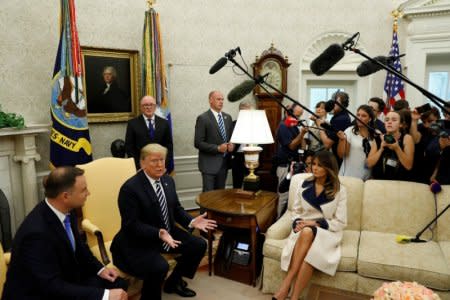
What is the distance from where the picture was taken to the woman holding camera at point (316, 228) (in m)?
2.50

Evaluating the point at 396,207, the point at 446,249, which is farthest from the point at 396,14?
the point at 446,249

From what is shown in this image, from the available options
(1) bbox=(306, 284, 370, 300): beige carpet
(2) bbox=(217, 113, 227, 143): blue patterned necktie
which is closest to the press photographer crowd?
(2) bbox=(217, 113, 227, 143): blue patterned necktie

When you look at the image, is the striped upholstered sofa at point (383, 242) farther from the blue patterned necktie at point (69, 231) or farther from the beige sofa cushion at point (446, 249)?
the blue patterned necktie at point (69, 231)

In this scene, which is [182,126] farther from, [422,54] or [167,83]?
[422,54]

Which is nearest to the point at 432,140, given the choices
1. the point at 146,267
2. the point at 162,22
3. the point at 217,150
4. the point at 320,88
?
the point at 217,150

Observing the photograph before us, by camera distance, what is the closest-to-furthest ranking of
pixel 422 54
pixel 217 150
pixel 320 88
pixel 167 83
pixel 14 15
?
pixel 14 15 < pixel 217 150 < pixel 167 83 < pixel 422 54 < pixel 320 88

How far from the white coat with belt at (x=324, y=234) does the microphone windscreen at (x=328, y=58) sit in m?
1.13

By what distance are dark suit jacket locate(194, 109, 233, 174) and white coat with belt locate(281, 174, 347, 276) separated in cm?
126

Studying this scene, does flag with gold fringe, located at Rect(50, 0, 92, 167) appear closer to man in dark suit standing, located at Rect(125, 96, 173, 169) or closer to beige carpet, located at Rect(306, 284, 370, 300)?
man in dark suit standing, located at Rect(125, 96, 173, 169)

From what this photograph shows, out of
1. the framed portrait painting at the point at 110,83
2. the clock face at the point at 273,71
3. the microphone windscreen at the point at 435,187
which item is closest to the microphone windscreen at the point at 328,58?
the microphone windscreen at the point at 435,187

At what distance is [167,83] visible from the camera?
4691mm

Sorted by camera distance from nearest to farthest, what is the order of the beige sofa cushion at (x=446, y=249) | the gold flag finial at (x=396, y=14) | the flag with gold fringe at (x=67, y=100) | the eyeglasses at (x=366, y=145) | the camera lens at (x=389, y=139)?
the beige sofa cushion at (x=446, y=249) → the camera lens at (x=389, y=139) → the eyeglasses at (x=366, y=145) → the flag with gold fringe at (x=67, y=100) → the gold flag finial at (x=396, y=14)

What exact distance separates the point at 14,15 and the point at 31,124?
42.8 inches

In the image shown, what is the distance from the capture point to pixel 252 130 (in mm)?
3057
